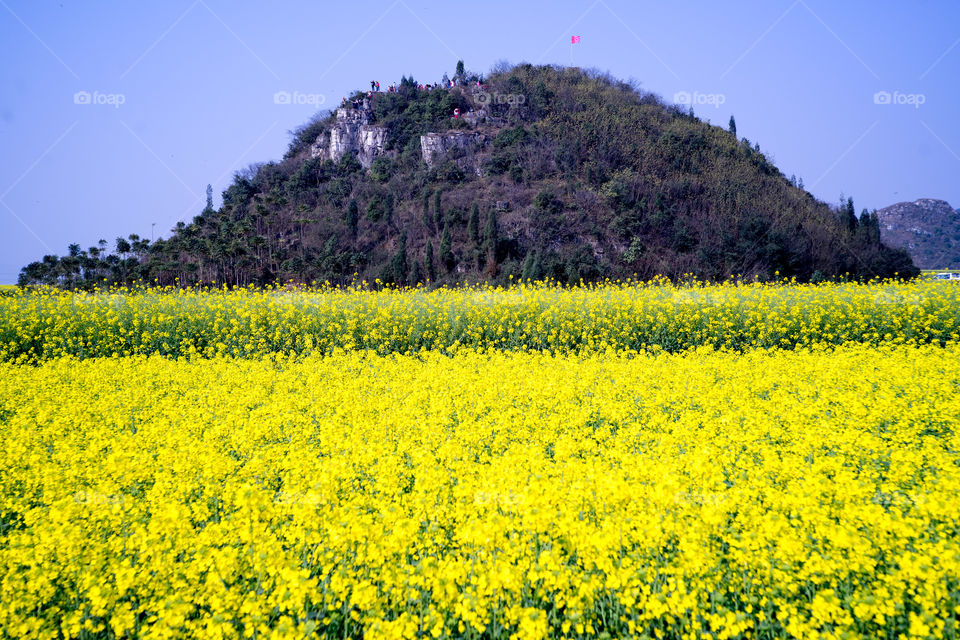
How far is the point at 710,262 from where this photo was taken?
122 ft

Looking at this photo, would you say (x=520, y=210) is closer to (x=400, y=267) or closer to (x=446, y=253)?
(x=446, y=253)

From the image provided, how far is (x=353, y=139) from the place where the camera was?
63.8m

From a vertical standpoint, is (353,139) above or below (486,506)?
above

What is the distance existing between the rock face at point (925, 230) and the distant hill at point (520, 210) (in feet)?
172

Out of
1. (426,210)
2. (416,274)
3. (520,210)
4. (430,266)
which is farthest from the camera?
(426,210)

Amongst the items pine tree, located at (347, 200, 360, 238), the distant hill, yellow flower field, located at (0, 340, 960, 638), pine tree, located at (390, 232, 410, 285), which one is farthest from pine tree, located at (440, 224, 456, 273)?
yellow flower field, located at (0, 340, 960, 638)

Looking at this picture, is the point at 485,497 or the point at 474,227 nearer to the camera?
the point at 485,497

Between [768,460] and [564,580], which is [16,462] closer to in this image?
[564,580]

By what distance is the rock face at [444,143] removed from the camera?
55938mm

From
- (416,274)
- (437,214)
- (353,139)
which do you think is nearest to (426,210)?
(437,214)

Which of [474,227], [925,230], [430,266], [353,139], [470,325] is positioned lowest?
[470,325]

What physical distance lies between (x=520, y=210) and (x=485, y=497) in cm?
4140

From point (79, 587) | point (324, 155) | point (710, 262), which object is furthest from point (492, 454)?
point (324, 155)

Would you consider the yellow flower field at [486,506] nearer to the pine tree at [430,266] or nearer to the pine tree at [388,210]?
the pine tree at [430,266]
